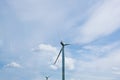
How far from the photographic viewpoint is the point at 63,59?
107 m

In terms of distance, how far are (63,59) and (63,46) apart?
448 inches

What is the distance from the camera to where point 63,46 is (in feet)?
384

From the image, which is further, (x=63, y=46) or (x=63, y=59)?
(x=63, y=46)

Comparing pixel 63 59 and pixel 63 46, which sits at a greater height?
pixel 63 46
